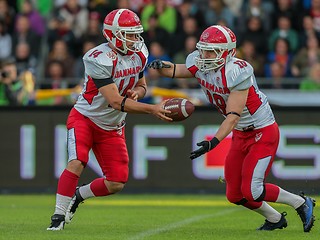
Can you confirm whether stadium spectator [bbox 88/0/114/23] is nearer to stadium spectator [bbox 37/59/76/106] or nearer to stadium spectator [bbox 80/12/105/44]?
stadium spectator [bbox 80/12/105/44]

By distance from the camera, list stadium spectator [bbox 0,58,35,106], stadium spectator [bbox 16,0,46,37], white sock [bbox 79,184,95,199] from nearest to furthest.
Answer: white sock [bbox 79,184,95,199] < stadium spectator [bbox 0,58,35,106] < stadium spectator [bbox 16,0,46,37]

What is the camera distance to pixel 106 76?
960cm

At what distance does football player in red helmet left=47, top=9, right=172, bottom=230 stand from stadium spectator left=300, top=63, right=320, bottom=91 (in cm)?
717

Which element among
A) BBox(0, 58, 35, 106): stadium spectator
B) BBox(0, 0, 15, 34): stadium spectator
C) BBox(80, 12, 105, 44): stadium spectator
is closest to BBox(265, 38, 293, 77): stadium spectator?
BBox(80, 12, 105, 44): stadium spectator

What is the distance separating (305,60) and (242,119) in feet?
26.7

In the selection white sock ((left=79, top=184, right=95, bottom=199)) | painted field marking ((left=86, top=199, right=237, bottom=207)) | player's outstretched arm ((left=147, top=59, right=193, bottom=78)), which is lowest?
painted field marking ((left=86, top=199, right=237, bottom=207))

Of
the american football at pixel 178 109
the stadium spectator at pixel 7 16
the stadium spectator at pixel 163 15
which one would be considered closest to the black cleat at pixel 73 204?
the american football at pixel 178 109

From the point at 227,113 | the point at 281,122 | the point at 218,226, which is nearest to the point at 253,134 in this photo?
the point at 227,113

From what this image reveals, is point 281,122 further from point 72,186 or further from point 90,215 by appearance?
point 72,186

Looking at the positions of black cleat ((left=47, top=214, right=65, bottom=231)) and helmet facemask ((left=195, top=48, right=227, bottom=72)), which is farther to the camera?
black cleat ((left=47, top=214, right=65, bottom=231))

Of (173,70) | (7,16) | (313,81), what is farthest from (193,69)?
(7,16)

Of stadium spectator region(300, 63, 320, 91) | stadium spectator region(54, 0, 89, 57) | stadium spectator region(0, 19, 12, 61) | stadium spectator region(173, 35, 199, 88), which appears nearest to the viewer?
stadium spectator region(300, 63, 320, 91)

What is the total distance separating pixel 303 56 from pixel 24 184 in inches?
213

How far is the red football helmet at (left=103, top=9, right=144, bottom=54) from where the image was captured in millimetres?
9703
